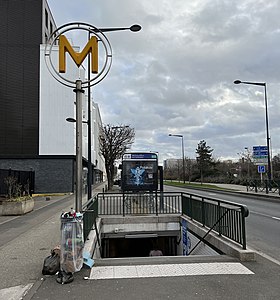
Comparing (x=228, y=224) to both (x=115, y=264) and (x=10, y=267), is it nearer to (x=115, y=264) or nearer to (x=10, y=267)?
(x=115, y=264)

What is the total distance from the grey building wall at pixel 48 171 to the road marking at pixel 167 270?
29.1 metres

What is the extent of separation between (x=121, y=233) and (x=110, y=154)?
25.2m

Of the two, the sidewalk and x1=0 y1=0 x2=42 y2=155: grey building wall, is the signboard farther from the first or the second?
x1=0 y1=0 x2=42 y2=155: grey building wall

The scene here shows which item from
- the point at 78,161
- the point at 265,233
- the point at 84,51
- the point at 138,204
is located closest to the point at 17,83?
the point at 138,204

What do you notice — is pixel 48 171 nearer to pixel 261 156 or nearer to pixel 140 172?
pixel 140 172

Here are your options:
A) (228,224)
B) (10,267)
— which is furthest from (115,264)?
(228,224)

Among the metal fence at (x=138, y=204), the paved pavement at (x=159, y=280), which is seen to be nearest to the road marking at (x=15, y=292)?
the paved pavement at (x=159, y=280)

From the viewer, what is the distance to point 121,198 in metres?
14.5

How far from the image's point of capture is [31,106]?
1393 inches

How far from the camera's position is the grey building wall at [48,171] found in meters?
34.5

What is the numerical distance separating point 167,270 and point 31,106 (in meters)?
32.2

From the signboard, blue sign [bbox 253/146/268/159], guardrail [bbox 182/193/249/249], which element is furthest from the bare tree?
guardrail [bbox 182/193/249/249]

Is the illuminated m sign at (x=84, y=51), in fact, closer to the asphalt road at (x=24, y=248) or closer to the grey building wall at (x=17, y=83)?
the asphalt road at (x=24, y=248)

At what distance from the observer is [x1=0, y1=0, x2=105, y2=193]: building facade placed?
34.8 metres
